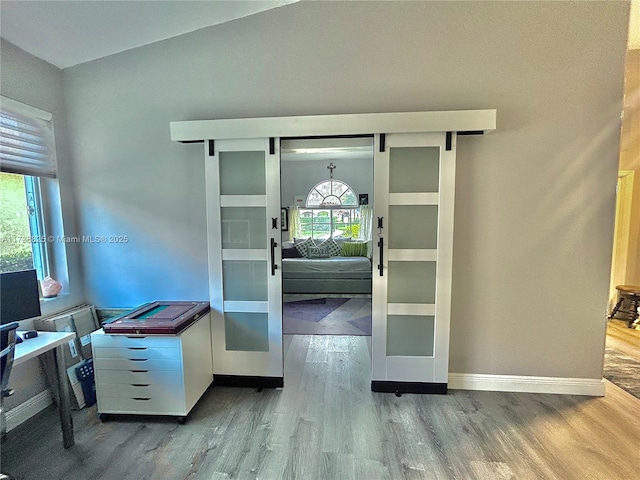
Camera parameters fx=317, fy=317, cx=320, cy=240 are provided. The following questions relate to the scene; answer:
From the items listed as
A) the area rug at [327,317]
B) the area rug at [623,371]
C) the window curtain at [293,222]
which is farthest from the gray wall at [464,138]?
the window curtain at [293,222]

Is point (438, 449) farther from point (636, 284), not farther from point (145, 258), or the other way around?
point (636, 284)

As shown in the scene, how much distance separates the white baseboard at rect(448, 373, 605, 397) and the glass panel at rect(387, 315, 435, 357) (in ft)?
1.19

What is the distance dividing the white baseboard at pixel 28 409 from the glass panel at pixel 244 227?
170 centimetres

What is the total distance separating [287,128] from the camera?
2.33m

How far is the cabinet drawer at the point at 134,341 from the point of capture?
2.14 meters

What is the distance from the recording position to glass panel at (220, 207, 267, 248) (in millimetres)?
2549

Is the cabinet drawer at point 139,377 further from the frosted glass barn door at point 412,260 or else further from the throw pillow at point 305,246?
the throw pillow at point 305,246

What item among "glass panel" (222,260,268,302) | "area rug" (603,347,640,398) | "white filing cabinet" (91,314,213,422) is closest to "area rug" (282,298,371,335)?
"glass panel" (222,260,268,302)

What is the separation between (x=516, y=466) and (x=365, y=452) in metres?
0.85

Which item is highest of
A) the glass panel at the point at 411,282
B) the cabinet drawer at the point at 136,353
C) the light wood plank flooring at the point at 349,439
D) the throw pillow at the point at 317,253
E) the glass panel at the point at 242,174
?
the glass panel at the point at 242,174

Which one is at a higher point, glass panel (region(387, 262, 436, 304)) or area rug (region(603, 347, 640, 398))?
glass panel (region(387, 262, 436, 304))

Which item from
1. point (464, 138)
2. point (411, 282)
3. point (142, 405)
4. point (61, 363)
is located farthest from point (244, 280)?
point (464, 138)

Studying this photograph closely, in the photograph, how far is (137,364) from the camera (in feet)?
7.13

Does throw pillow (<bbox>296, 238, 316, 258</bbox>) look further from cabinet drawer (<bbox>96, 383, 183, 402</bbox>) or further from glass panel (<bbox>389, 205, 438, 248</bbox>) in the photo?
cabinet drawer (<bbox>96, 383, 183, 402</bbox>)
